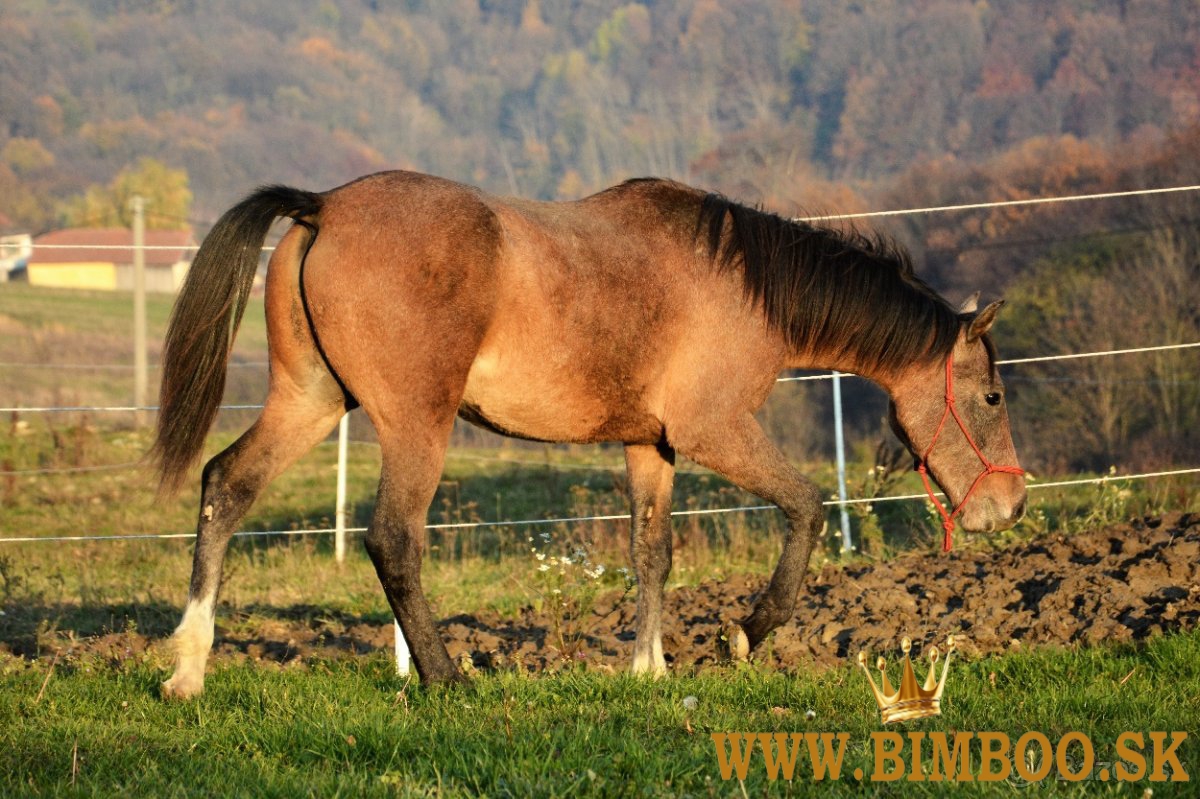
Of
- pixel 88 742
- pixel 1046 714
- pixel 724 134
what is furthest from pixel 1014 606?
pixel 724 134

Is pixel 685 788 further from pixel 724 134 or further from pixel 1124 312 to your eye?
pixel 724 134

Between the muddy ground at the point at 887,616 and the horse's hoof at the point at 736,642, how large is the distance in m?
0.19

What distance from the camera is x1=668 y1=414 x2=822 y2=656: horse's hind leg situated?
563 centimetres

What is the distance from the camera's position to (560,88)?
119m

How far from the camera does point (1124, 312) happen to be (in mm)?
28406

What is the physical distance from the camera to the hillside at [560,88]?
231 feet

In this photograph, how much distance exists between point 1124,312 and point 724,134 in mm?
62374

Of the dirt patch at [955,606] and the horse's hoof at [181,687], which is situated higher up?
the dirt patch at [955,606]

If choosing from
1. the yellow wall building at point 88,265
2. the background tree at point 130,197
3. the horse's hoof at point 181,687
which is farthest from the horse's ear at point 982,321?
the background tree at point 130,197

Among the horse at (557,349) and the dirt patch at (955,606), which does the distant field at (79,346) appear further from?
the horse at (557,349)

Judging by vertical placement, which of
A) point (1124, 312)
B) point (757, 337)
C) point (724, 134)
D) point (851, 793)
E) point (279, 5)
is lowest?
point (851, 793)

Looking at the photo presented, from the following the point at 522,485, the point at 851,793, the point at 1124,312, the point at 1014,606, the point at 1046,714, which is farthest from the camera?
the point at 1124,312

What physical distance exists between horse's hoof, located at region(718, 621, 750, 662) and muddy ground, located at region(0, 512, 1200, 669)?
0.19m

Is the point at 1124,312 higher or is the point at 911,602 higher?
the point at 1124,312
